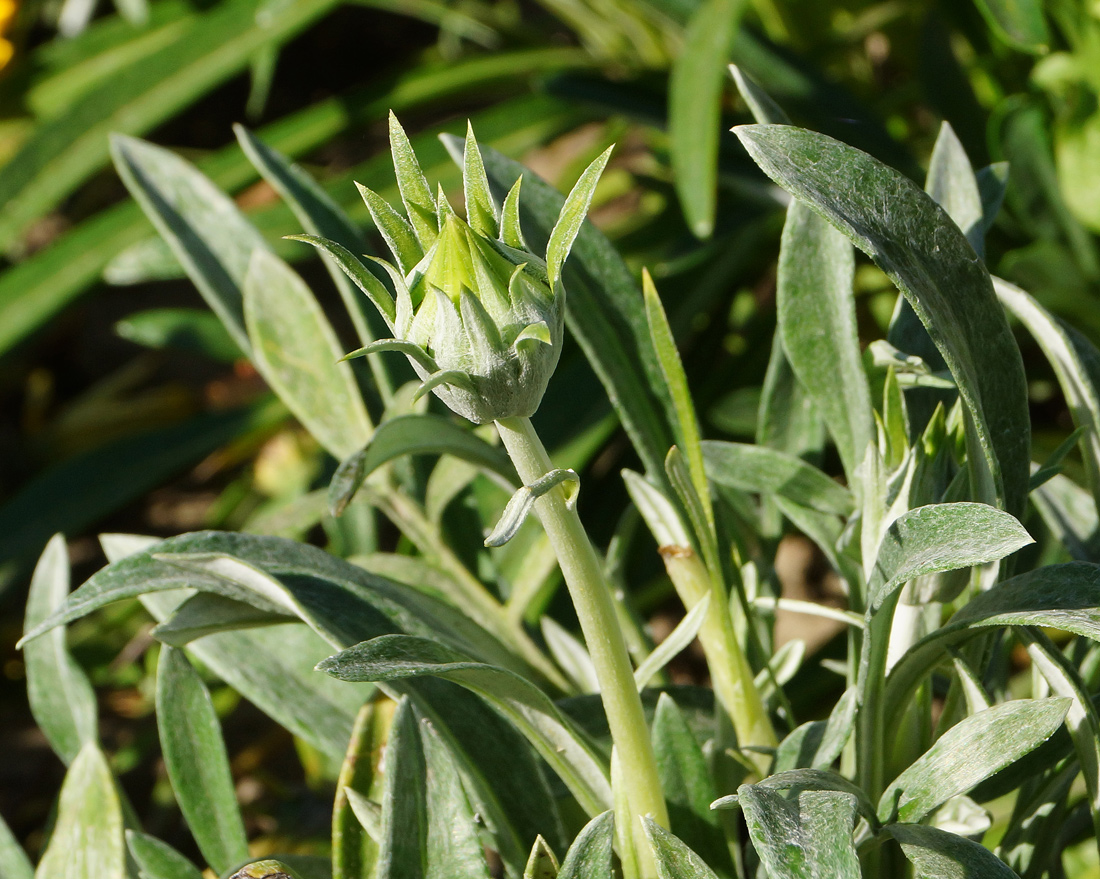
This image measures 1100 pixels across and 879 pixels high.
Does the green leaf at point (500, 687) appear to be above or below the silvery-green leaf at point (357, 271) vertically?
below

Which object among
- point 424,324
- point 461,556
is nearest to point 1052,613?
point 424,324

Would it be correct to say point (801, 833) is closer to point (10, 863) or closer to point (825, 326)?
point (825, 326)

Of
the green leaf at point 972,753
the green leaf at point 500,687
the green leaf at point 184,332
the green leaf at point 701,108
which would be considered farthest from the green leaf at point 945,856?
the green leaf at point 184,332

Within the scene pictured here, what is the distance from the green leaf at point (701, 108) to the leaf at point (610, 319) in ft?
1.15

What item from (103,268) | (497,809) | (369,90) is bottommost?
(497,809)

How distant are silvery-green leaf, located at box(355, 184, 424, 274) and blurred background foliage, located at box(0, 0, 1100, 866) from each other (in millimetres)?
363

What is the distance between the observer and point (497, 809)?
0.48 meters

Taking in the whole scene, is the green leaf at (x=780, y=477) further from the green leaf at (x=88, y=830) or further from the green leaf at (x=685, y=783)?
the green leaf at (x=88, y=830)

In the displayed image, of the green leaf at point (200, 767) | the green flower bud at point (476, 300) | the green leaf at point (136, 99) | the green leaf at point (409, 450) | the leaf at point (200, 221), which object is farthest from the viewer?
the green leaf at point (136, 99)

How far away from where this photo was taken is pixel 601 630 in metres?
0.37

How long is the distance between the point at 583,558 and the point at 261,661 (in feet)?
0.95

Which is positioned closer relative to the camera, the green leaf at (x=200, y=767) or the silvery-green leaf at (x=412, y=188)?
the silvery-green leaf at (x=412, y=188)

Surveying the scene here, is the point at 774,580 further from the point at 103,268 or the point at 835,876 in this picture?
the point at 103,268

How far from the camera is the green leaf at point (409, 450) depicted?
0.42 metres
